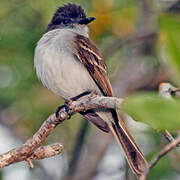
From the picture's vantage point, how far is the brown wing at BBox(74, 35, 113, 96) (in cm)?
428

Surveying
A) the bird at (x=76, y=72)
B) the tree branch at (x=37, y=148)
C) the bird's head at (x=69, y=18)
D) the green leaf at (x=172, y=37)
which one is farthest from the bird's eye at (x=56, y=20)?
the green leaf at (x=172, y=37)

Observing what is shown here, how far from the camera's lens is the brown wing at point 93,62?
428 centimetres

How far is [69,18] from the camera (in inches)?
203

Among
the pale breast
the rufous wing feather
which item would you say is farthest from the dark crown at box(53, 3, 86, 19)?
the pale breast

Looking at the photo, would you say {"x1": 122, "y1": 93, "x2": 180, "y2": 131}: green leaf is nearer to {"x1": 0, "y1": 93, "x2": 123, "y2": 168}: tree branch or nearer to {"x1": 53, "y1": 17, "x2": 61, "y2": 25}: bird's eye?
{"x1": 0, "y1": 93, "x2": 123, "y2": 168}: tree branch

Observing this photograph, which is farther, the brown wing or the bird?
the brown wing

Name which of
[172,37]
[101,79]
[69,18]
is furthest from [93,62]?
[172,37]

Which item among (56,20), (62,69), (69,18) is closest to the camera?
(62,69)

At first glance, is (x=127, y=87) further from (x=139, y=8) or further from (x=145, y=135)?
(x=139, y=8)

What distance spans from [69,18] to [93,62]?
0.95 m

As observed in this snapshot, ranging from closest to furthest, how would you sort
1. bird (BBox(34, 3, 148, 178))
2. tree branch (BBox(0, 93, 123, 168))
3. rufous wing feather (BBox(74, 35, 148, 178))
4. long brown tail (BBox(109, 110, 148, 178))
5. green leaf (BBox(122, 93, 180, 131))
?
green leaf (BBox(122, 93, 180, 131)), tree branch (BBox(0, 93, 123, 168)), long brown tail (BBox(109, 110, 148, 178)), rufous wing feather (BBox(74, 35, 148, 178)), bird (BBox(34, 3, 148, 178))

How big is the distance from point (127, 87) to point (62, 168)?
1.47 meters

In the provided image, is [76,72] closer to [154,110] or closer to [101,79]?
[101,79]

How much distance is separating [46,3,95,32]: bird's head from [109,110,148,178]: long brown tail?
4.05ft
